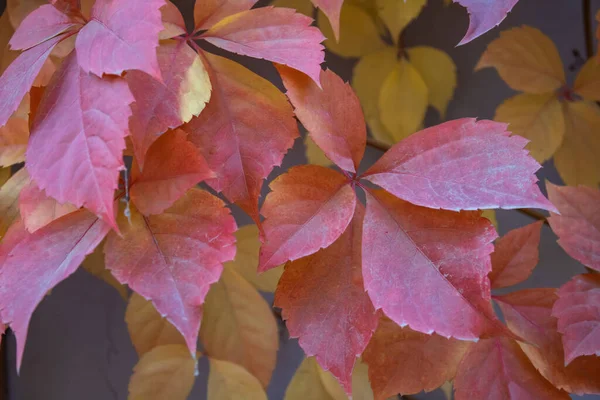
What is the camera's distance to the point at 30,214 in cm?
30

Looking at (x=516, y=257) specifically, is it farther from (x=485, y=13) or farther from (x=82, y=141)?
(x=82, y=141)

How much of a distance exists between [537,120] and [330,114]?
1.02 feet

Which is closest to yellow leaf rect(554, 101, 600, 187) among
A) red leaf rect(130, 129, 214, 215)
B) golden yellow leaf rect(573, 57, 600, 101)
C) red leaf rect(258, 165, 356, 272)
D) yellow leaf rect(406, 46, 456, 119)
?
golden yellow leaf rect(573, 57, 600, 101)

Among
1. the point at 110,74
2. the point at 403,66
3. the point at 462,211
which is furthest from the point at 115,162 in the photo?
the point at 403,66

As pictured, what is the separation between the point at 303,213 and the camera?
1.01 feet

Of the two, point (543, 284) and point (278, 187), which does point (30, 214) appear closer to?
point (278, 187)

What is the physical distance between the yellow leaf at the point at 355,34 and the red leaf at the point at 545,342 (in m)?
0.33

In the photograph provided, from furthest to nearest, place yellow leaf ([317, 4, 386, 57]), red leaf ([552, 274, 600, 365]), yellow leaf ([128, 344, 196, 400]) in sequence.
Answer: yellow leaf ([317, 4, 386, 57]), yellow leaf ([128, 344, 196, 400]), red leaf ([552, 274, 600, 365])

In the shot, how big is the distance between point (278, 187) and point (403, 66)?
0.32m

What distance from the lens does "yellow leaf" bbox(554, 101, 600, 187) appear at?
1.74 feet

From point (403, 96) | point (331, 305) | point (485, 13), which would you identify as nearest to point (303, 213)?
point (331, 305)

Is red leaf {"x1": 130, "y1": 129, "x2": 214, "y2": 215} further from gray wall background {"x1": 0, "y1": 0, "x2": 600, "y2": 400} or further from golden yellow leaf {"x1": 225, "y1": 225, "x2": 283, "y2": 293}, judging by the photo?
gray wall background {"x1": 0, "y1": 0, "x2": 600, "y2": 400}

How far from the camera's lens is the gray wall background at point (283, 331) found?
59cm

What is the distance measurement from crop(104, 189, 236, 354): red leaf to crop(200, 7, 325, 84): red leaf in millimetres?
98
